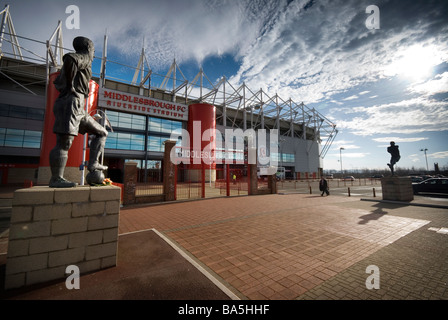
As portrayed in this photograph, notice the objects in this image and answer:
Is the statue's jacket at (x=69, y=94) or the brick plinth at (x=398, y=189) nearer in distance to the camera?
the statue's jacket at (x=69, y=94)

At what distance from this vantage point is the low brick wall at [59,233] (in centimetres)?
250


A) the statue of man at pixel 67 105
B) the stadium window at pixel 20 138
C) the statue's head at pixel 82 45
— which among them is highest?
the stadium window at pixel 20 138

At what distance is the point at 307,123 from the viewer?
52719 mm

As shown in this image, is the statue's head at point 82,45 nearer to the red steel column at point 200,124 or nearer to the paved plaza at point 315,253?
the paved plaza at point 315,253

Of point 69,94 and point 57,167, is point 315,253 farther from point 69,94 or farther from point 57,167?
point 69,94

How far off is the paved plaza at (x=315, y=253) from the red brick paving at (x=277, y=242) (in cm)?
2

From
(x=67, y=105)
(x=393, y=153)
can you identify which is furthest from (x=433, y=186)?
(x=67, y=105)

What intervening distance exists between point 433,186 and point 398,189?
260 inches

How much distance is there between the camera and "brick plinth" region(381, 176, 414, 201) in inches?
389

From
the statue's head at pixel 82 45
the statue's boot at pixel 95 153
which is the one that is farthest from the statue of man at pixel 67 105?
the statue's boot at pixel 95 153

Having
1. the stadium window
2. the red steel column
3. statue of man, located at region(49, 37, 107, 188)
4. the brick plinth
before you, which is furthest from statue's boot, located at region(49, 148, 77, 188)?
the stadium window

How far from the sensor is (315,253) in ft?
12.2

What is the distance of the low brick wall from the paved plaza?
651 millimetres

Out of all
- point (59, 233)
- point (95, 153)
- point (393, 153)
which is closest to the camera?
point (59, 233)
